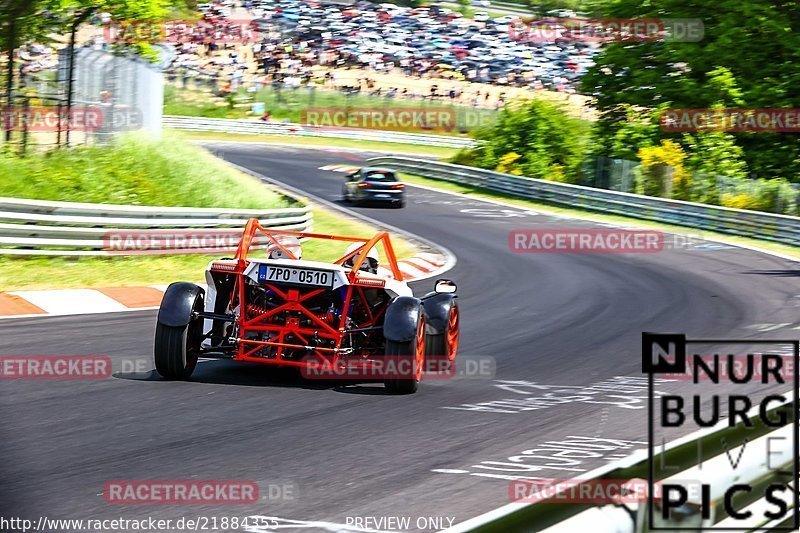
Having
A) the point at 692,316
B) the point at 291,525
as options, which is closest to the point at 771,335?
the point at 692,316

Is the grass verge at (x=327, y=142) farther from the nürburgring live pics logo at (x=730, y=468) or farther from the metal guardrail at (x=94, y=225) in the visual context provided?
the nürburgring live pics logo at (x=730, y=468)

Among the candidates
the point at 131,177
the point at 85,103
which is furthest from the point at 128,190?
the point at 85,103

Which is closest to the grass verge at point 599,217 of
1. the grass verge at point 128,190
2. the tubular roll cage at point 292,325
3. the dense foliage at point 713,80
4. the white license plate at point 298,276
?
the dense foliage at point 713,80

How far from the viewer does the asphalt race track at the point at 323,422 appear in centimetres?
593

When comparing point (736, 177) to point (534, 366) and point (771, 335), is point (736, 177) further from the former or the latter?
point (534, 366)

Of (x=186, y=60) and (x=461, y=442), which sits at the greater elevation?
(x=186, y=60)

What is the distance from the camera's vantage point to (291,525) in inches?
210

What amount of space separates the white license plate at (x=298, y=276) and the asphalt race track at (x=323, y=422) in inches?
34.7

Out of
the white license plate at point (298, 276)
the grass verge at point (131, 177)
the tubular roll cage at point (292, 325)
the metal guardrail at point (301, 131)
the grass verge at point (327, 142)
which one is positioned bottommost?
the tubular roll cage at point (292, 325)

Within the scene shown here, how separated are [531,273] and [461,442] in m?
12.8

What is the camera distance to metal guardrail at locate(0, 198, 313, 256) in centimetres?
1502

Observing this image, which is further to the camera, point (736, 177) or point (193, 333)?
point (736, 177)

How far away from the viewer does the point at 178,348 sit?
8758 millimetres

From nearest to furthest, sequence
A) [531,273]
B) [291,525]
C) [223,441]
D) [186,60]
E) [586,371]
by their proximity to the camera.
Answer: [291,525], [223,441], [586,371], [531,273], [186,60]
